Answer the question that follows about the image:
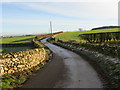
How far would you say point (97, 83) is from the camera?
332 inches

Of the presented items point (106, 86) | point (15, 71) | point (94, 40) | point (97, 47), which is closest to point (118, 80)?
point (106, 86)

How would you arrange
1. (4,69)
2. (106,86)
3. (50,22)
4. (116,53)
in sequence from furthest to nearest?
(50,22) → (116,53) → (4,69) → (106,86)

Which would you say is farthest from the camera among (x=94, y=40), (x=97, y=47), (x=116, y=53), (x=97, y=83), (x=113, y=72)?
(x=94, y=40)

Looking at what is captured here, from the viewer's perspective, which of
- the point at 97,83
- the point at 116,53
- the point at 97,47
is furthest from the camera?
the point at 97,47

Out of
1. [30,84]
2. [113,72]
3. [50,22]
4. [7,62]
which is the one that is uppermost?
[50,22]

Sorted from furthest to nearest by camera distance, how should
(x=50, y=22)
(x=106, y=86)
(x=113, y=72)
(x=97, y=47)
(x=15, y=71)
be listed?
(x=50, y=22) < (x=97, y=47) < (x=15, y=71) < (x=113, y=72) < (x=106, y=86)

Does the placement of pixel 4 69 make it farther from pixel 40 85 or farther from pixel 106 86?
pixel 106 86

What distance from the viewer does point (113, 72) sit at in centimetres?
940

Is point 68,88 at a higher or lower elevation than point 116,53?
lower

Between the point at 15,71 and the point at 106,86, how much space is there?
7858 millimetres

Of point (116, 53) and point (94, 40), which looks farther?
point (94, 40)

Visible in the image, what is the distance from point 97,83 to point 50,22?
6475cm

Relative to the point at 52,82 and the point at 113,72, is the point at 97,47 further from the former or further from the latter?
the point at 52,82

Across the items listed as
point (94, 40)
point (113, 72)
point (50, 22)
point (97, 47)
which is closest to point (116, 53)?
point (97, 47)
